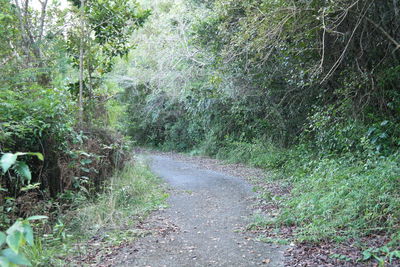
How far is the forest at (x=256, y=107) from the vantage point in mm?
5473

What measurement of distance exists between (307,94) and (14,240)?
34.3 ft

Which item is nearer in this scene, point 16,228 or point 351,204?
A: point 16,228

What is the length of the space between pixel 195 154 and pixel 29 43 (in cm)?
1246

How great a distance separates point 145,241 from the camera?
18.1 feet

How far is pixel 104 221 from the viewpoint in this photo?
6340mm

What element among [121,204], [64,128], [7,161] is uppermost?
[7,161]

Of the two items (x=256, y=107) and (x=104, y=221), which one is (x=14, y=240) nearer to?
(x=104, y=221)

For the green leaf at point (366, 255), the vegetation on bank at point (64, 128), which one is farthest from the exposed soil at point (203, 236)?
the green leaf at point (366, 255)

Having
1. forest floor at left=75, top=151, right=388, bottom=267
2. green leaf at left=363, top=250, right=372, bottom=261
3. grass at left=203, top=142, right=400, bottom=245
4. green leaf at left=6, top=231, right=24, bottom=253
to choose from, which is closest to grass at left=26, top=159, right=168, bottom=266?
forest floor at left=75, top=151, right=388, bottom=267

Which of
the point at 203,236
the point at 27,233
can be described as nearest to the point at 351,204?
the point at 203,236

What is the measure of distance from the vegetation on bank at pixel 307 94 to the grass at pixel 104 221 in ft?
9.30

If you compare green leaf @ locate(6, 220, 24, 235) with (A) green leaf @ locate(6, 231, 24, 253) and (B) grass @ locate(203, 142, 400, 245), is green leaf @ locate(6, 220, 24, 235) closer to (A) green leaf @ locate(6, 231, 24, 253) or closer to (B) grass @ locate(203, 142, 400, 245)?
(A) green leaf @ locate(6, 231, 24, 253)

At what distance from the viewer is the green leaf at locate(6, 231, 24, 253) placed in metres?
1.26

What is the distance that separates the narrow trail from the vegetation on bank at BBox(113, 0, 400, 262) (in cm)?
79
